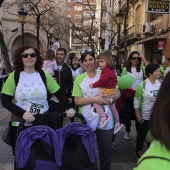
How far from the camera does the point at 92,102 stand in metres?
3.04

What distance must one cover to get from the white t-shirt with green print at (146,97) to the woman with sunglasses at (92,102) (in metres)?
1.17

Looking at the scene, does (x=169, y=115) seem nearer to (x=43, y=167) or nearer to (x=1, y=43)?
(x=43, y=167)

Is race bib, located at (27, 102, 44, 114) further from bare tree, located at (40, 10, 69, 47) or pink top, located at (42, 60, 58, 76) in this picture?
bare tree, located at (40, 10, 69, 47)

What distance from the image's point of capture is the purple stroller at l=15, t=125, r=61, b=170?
85.9 inches

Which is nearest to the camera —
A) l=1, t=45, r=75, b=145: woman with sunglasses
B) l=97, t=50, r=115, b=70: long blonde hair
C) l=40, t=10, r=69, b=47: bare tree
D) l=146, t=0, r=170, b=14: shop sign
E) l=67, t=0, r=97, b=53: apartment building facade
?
l=1, t=45, r=75, b=145: woman with sunglasses

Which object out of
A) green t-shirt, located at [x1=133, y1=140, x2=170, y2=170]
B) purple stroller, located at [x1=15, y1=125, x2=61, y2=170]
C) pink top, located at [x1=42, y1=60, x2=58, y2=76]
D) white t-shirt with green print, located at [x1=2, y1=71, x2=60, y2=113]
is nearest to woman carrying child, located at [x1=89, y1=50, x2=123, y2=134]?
white t-shirt with green print, located at [x1=2, y1=71, x2=60, y2=113]

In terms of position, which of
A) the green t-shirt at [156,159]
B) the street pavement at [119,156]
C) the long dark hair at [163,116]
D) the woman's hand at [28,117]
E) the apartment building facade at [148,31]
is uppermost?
the apartment building facade at [148,31]

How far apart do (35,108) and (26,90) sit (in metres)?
0.23

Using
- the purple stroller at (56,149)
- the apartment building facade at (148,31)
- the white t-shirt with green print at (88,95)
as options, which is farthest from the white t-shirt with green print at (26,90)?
the apartment building facade at (148,31)

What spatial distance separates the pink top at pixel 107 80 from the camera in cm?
310

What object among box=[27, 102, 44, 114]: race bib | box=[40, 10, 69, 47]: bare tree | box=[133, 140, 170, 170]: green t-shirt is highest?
box=[40, 10, 69, 47]: bare tree

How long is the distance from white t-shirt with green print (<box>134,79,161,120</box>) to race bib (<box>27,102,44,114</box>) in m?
1.91

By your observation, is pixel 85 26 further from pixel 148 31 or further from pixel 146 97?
pixel 146 97

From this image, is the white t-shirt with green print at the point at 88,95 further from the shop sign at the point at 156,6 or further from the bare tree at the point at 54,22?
the bare tree at the point at 54,22
